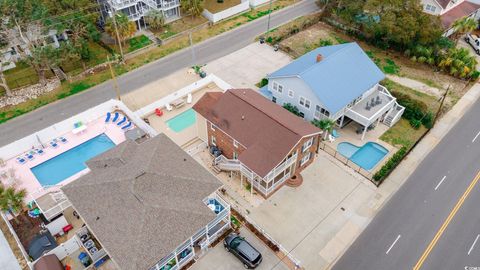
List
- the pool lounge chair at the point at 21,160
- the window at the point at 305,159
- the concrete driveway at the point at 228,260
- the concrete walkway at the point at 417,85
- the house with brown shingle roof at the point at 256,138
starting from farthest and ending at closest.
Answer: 1. the concrete walkway at the point at 417,85
2. the pool lounge chair at the point at 21,160
3. the window at the point at 305,159
4. the house with brown shingle roof at the point at 256,138
5. the concrete driveway at the point at 228,260

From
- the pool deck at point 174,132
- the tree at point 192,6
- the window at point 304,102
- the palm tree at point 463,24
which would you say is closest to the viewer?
the window at point 304,102

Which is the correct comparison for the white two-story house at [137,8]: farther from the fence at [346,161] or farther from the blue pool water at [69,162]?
the fence at [346,161]

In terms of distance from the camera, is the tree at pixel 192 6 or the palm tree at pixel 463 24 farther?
the tree at pixel 192 6

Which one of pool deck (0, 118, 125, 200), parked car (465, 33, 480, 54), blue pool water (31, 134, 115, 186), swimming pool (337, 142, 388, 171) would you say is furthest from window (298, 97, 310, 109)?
parked car (465, 33, 480, 54)

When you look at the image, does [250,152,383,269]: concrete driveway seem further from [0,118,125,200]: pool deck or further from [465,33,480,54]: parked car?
[465,33,480,54]: parked car

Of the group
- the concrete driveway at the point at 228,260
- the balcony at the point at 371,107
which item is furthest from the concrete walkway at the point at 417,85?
the concrete driveway at the point at 228,260

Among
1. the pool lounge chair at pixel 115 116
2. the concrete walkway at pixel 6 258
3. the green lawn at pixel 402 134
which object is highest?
the pool lounge chair at pixel 115 116

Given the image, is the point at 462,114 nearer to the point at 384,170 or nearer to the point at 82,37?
the point at 384,170

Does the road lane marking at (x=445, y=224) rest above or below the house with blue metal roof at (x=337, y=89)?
below

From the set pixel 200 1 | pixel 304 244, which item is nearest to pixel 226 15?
pixel 200 1
